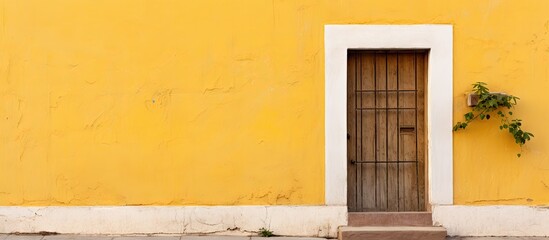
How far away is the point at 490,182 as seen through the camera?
7.51 metres

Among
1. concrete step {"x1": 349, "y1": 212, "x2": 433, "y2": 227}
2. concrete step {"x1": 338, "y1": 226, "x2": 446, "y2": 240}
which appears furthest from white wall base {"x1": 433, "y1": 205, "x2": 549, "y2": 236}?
concrete step {"x1": 338, "y1": 226, "x2": 446, "y2": 240}

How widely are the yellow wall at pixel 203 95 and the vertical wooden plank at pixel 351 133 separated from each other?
40 centimetres

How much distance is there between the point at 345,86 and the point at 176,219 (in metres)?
2.26

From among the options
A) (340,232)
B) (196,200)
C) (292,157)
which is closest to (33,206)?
(196,200)

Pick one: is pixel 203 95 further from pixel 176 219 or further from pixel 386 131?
pixel 386 131

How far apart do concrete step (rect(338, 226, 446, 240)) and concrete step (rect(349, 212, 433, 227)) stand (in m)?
0.17

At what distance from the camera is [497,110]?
7.47 metres

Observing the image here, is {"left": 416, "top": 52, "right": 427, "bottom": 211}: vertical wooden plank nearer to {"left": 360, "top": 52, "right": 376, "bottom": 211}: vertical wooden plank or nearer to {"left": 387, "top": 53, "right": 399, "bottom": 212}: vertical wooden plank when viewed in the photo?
{"left": 387, "top": 53, "right": 399, "bottom": 212}: vertical wooden plank

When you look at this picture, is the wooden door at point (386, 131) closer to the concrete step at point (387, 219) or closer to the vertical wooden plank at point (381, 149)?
the vertical wooden plank at point (381, 149)

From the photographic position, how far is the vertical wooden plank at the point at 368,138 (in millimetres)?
7723

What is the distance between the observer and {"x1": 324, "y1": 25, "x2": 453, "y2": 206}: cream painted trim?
7449 millimetres

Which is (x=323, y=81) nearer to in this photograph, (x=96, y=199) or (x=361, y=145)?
(x=361, y=145)

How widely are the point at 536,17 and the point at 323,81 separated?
2320 millimetres

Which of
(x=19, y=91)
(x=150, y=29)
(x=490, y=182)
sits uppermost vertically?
(x=150, y=29)
